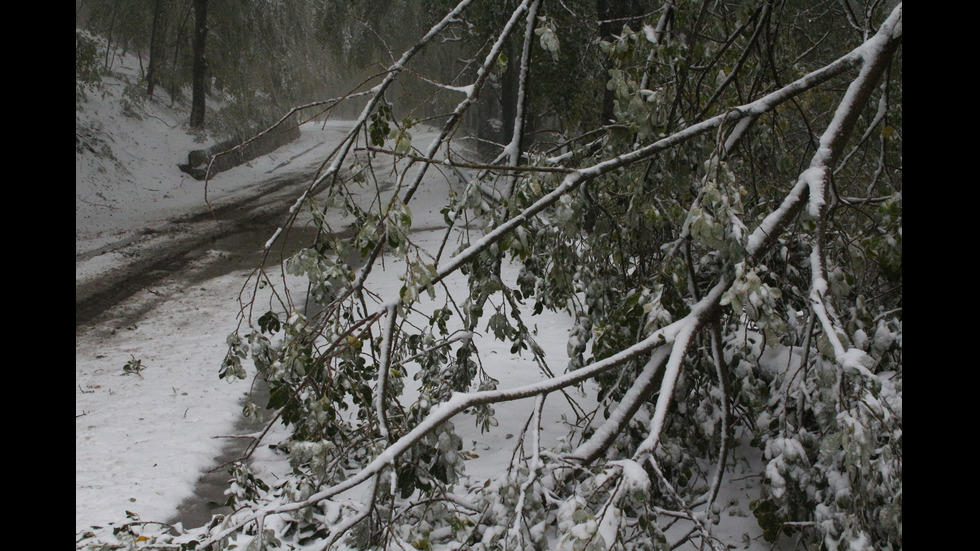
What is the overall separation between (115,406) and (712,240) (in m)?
5.26

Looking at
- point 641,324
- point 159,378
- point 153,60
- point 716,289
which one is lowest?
point 159,378

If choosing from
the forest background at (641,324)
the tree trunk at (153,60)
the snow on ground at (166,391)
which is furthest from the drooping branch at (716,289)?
the tree trunk at (153,60)

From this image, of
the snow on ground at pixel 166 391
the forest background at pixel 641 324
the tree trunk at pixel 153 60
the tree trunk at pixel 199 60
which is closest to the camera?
the forest background at pixel 641 324

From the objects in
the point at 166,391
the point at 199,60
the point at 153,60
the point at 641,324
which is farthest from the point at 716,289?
the point at 153,60

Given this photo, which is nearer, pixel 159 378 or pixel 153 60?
pixel 159 378

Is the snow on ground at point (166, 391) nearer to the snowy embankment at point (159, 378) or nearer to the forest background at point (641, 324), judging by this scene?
the snowy embankment at point (159, 378)

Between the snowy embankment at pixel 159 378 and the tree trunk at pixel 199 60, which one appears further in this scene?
the tree trunk at pixel 199 60

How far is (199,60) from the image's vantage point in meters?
18.6

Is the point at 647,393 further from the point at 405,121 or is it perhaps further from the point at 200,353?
the point at 200,353

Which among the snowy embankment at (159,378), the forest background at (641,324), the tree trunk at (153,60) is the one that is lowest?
the snowy embankment at (159,378)

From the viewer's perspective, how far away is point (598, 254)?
147 inches

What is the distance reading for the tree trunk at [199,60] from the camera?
17.8 meters

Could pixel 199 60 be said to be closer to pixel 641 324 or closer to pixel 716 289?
pixel 641 324
